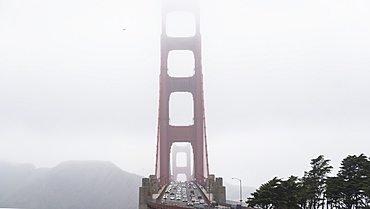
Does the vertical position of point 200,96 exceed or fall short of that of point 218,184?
it exceeds it

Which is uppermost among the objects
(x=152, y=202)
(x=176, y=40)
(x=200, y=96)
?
(x=176, y=40)

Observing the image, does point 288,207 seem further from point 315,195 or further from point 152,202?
point 152,202

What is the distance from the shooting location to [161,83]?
66688mm

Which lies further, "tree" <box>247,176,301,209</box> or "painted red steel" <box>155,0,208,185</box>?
"painted red steel" <box>155,0,208,185</box>

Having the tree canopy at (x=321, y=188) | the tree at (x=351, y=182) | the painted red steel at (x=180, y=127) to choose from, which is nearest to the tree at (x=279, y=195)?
the tree canopy at (x=321, y=188)

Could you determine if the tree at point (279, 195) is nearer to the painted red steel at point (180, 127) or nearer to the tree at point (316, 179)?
the tree at point (316, 179)

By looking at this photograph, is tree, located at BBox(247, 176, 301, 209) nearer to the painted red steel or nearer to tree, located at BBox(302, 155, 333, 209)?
tree, located at BBox(302, 155, 333, 209)

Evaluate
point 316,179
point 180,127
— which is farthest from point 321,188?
point 180,127

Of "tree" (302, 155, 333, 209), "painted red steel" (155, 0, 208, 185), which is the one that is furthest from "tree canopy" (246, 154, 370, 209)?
"painted red steel" (155, 0, 208, 185)

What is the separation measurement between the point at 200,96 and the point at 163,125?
26.6ft

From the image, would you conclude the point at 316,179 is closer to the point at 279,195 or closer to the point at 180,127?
the point at 279,195

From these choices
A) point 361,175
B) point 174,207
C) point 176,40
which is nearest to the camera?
point 174,207

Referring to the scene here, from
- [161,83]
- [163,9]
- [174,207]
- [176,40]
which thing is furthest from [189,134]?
[174,207]

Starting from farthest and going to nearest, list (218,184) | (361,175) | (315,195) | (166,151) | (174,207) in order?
(166,151), (218,184), (315,195), (361,175), (174,207)
